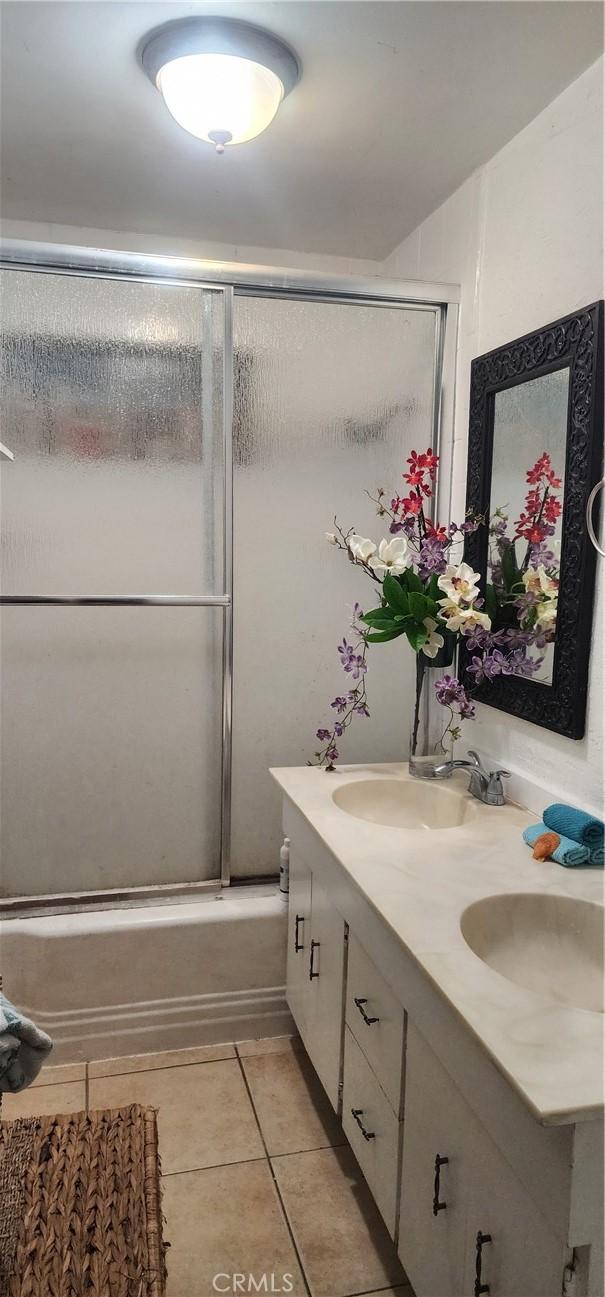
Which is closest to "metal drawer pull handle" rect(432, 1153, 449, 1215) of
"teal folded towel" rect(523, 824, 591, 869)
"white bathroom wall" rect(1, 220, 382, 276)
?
"teal folded towel" rect(523, 824, 591, 869)

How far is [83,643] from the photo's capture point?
6.73 feet

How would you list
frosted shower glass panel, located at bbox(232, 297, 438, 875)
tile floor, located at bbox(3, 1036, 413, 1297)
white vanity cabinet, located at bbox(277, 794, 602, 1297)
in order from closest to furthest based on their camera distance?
white vanity cabinet, located at bbox(277, 794, 602, 1297) < tile floor, located at bbox(3, 1036, 413, 1297) < frosted shower glass panel, located at bbox(232, 297, 438, 875)

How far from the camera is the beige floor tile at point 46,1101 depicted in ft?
6.17

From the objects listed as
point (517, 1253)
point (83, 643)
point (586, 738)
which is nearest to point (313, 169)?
point (83, 643)

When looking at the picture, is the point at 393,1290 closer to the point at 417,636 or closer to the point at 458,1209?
the point at 458,1209

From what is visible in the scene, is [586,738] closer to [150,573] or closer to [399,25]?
[150,573]

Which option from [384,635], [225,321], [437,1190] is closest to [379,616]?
[384,635]

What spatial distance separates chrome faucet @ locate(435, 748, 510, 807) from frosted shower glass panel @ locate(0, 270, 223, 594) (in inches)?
32.5

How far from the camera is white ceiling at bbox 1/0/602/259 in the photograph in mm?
1454

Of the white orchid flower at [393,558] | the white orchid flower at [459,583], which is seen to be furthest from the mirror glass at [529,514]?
the white orchid flower at [393,558]

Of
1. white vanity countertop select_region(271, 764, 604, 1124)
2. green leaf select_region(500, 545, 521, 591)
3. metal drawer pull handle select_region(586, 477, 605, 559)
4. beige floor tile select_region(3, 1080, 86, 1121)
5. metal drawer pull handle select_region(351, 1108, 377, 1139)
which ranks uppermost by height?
metal drawer pull handle select_region(586, 477, 605, 559)

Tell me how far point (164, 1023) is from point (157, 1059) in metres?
0.09

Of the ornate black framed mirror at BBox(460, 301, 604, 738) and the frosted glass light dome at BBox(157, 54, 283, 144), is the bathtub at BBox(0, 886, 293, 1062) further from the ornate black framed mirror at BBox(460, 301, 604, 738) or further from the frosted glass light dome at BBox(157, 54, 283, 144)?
the frosted glass light dome at BBox(157, 54, 283, 144)

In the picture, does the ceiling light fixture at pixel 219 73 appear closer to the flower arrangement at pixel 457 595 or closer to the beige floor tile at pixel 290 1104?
the flower arrangement at pixel 457 595
